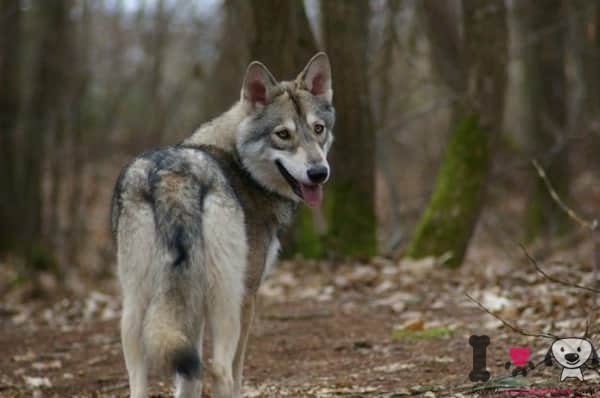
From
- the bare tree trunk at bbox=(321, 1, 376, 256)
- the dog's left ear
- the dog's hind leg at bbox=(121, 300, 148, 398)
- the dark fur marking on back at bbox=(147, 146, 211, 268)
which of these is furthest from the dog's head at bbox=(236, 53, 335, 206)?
the bare tree trunk at bbox=(321, 1, 376, 256)

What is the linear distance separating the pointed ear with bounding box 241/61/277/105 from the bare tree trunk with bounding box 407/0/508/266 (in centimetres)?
484

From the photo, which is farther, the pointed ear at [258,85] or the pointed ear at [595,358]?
the pointed ear at [258,85]

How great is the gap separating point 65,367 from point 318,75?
10.6ft

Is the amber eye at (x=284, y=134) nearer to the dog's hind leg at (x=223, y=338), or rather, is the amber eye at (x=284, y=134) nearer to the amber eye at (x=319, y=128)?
the amber eye at (x=319, y=128)

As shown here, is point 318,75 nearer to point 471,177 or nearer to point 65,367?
point 65,367

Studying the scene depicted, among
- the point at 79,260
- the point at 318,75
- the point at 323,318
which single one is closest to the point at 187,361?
the point at 318,75

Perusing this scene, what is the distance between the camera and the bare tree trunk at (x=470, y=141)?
9.98 meters

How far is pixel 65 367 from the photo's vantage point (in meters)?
7.14

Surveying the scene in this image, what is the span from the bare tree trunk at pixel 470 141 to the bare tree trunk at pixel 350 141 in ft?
3.16

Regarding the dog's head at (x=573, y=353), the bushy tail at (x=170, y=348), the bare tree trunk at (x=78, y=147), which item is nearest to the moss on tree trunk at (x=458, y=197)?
the dog's head at (x=573, y=353)

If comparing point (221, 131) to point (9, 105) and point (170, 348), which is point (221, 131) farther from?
point (9, 105)

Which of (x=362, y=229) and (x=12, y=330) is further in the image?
(x=362, y=229)

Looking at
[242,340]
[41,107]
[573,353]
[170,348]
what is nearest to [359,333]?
[242,340]

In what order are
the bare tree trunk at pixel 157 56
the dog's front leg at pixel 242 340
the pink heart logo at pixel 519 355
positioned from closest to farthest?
the pink heart logo at pixel 519 355
the dog's front leg at pixel 242 340
the bare tree trunk at pixel 157 56
